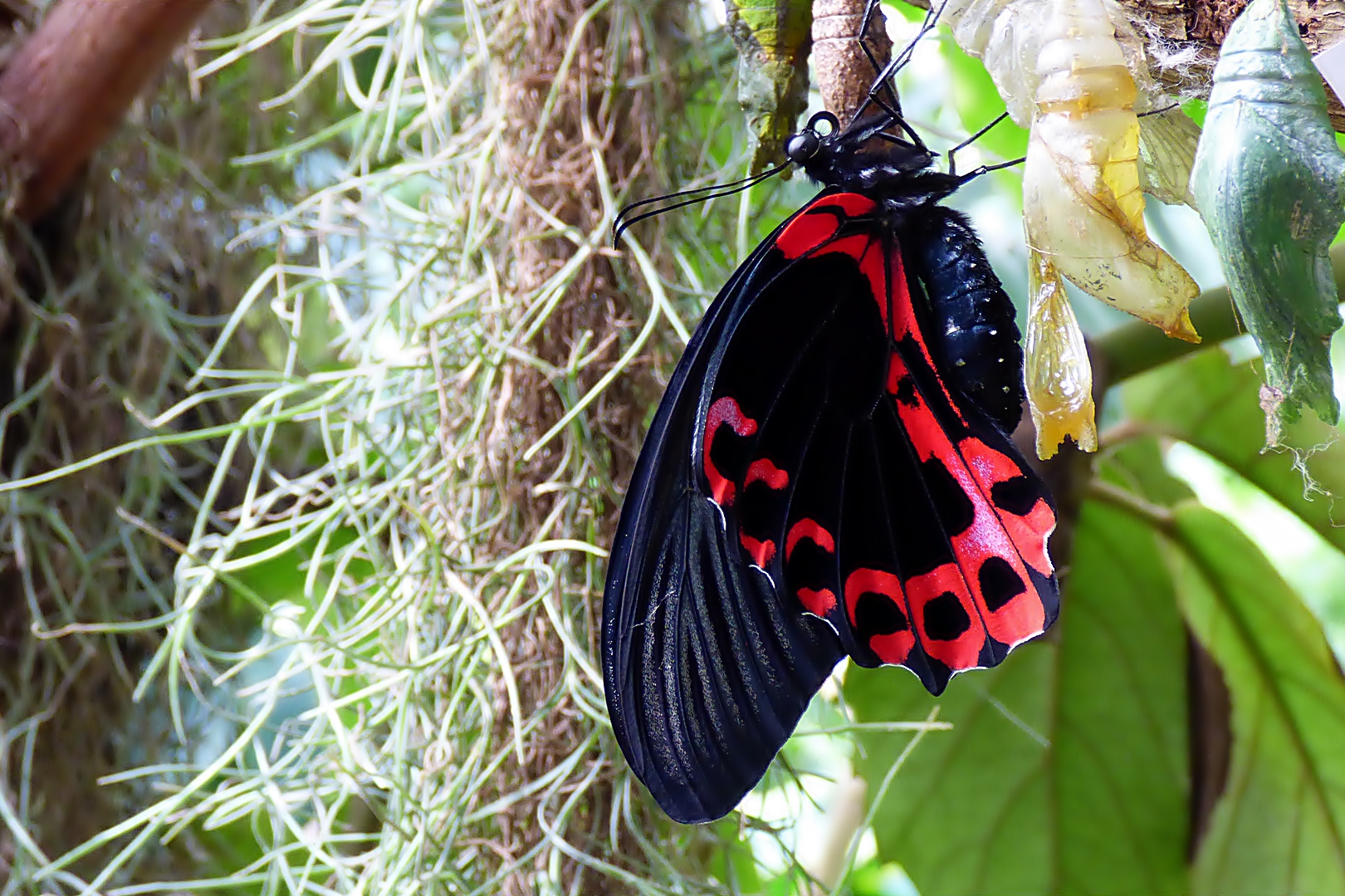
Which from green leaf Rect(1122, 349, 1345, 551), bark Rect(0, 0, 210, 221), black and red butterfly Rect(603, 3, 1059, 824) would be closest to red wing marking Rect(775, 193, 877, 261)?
black and red butterfly Rect(603, 3, 1059, 824)

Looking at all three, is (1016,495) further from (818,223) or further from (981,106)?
(981,106)

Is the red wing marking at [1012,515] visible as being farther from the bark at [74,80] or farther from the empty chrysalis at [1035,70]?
the bark at [74,80]

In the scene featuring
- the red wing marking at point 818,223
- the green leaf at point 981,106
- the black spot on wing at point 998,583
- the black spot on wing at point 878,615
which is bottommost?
the black spot on wing at point 878,615

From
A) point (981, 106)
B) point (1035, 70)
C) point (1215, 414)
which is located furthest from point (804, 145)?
point (981, 106)

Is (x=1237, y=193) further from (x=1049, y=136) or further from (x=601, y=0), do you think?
(x=601, y=0)

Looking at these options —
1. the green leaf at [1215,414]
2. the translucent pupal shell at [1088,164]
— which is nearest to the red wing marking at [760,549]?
the translucent pupal shell at [1088,164]

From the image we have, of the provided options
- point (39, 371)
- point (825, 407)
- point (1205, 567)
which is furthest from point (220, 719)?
point (1205, 567)
